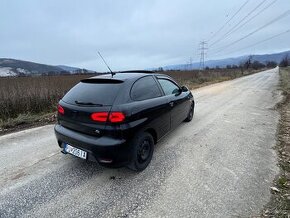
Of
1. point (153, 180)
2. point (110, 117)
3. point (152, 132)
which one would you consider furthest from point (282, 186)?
point (110, 117)

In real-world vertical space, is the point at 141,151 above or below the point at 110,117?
below

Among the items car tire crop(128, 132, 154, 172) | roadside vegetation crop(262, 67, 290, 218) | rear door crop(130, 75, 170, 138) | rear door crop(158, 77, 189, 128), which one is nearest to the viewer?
→ roadside vegetation crop(262, 67, 290, 218)

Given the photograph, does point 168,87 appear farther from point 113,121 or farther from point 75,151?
point 75,151

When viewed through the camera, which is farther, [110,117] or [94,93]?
[94,93]

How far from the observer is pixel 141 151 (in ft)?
11.9

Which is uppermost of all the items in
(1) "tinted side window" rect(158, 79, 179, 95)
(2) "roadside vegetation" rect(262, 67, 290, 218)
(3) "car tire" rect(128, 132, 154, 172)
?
(1) "tinted side window" rect(158, 79, 179, 95)

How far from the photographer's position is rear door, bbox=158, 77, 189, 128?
471cm

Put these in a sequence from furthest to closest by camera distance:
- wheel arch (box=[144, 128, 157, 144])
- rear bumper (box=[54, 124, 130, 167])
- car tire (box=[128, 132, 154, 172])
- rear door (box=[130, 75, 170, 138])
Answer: wheel arch (box=[144, 128, 157, 144]) → rear door (box=[130, 75, 170, 138]) → car tire (box=[128, 132, 154, 172]) → rear bumper (box=[54, 124, 130, 167])

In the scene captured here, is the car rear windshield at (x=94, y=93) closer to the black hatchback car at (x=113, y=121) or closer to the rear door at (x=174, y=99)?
the black hatchback car at (x=113, y=121)

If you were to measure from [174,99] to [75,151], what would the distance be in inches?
94.2

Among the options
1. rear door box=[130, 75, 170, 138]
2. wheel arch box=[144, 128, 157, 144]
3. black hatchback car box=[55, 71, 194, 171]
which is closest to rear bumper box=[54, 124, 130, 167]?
black hatchback car box=[55, 71, 194, 171]

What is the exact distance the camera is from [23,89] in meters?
8.56

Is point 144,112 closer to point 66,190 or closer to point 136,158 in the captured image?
point 136,158

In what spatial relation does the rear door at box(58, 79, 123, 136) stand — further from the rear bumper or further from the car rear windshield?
the rear bumper
